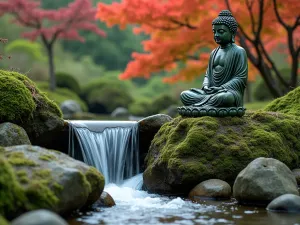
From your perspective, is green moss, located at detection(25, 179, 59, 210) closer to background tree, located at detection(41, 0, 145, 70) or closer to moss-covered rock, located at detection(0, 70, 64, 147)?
moss-covered rock, located at detection(0, 70, 64, 147)

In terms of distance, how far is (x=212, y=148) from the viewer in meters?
9.32

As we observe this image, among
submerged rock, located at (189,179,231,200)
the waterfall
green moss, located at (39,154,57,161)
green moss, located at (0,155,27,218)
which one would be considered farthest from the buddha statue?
green moss, located at (0,155,27,218)

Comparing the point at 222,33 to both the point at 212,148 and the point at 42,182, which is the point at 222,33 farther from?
the point at 42,182

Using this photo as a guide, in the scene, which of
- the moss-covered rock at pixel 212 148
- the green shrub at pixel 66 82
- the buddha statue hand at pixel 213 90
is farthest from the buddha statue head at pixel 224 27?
the green shrub at pixel 66 82

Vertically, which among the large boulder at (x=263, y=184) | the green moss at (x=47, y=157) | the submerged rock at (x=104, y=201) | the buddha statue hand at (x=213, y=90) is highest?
the buddha statue hand at (x=213, y=90)

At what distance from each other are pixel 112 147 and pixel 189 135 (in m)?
2.32

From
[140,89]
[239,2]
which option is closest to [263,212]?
[239,2]

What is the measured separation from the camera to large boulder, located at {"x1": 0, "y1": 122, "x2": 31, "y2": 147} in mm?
8656

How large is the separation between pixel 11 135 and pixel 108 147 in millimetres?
2765

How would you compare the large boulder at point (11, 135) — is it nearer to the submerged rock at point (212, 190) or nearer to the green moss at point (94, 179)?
the green moss at point (94, 179)

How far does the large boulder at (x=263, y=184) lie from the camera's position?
7.86 metres

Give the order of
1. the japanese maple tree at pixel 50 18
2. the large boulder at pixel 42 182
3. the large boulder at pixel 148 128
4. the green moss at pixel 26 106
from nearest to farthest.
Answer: the large boulder at pixel 42 182 < the green moss at pixel 26 106 < the large boulder at pixel 148 128 < the japanese maple tree at pixel 50 18

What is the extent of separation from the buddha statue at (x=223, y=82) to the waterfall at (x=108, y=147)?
1.68 m

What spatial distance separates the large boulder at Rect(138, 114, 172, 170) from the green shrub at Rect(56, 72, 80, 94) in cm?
2268
